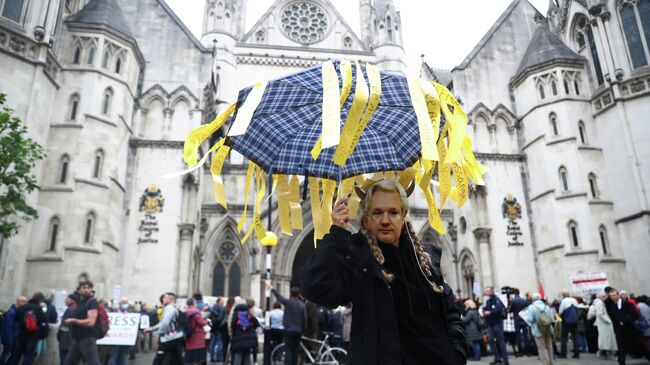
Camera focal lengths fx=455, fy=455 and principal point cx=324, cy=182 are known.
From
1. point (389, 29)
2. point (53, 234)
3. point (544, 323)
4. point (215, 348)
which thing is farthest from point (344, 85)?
point (389, 29)

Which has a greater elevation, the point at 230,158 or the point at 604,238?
the point at 230,158

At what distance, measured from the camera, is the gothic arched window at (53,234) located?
15.0 meters

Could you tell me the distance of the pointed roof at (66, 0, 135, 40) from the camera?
17.8 meters

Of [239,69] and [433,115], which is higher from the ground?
[239,69]

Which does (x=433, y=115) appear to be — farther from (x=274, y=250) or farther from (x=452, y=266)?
(x=452, y=266)

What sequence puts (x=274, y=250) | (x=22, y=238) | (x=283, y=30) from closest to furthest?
(x=22, y=238) < (x=274, y=250) < (x=283, y=30)

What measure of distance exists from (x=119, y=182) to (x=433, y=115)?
57.8 ft

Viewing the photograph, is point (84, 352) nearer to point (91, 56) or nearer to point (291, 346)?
point (291, 346)

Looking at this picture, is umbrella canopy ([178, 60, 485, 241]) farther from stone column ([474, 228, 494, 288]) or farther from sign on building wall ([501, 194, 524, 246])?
sign on building wall ([501, 194, 524, 246])

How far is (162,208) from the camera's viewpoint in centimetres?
1894

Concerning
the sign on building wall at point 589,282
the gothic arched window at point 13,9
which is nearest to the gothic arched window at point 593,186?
the sign on building wall at point 589,282

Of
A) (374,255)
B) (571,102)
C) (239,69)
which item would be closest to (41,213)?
(239,69)

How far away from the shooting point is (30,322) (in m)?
8.53

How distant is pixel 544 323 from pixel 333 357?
4.52 m
